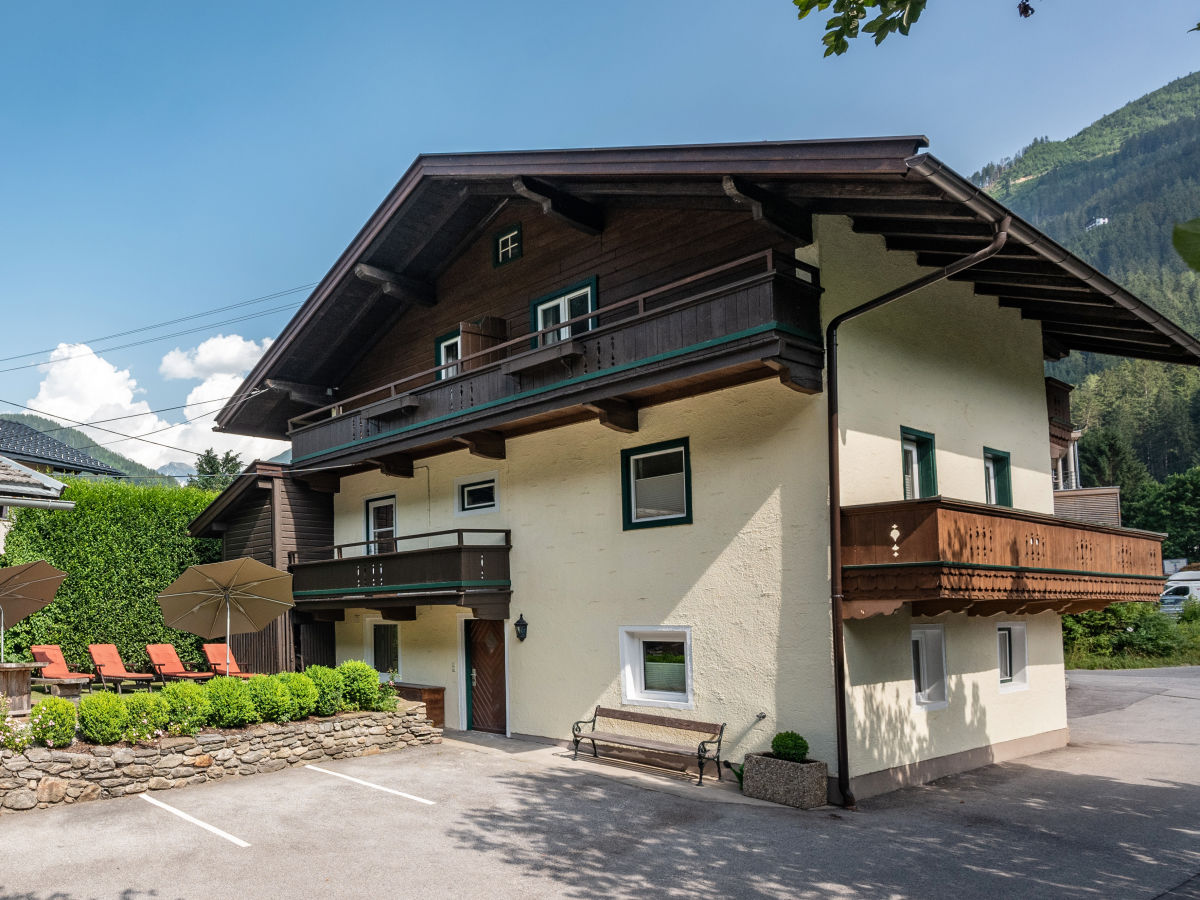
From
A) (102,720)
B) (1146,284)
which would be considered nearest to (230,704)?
(102,720)

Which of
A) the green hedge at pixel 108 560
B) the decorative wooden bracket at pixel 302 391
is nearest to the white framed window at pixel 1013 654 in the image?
the decorative wooden bracket at pixel 302 391

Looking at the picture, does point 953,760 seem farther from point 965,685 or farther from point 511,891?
point 511,891

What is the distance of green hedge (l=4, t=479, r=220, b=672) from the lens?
65.6 feet

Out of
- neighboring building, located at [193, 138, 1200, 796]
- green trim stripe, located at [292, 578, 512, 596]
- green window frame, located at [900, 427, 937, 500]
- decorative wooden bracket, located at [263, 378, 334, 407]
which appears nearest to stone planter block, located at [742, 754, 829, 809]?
neighboring building, located at [193, 138, 1200, 796]

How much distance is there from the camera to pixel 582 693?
14773mm

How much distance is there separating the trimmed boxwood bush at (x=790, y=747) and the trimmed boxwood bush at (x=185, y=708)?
7.67m

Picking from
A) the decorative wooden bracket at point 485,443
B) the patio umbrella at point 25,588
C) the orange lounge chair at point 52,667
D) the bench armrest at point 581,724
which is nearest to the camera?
the bench armrest at point 581,724

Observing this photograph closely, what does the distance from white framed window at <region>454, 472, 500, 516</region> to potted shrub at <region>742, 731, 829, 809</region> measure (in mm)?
6872

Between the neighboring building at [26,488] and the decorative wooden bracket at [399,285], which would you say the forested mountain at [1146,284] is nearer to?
the decorative wooden bracket at [399,285]

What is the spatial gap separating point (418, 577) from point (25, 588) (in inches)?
238

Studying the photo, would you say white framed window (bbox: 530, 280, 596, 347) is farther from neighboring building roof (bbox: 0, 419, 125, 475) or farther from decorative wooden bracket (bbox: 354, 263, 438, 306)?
neighboring building roof (bbox: 0, 419, 125, 475)

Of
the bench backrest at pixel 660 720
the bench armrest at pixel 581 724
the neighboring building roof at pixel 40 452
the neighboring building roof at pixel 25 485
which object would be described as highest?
the neighboring building roof at pixel 40 452

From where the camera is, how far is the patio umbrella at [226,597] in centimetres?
1485

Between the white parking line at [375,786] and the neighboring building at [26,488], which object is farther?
the white parking line at [375,786]
